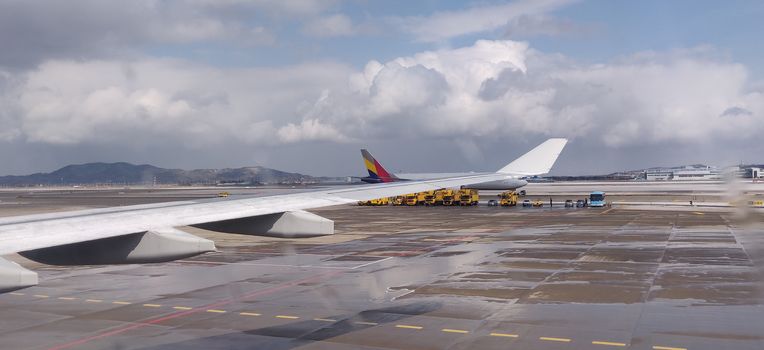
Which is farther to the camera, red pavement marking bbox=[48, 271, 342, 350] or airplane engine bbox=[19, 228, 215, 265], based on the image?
red pavement marking bbox=[48, 271, 342, 350]

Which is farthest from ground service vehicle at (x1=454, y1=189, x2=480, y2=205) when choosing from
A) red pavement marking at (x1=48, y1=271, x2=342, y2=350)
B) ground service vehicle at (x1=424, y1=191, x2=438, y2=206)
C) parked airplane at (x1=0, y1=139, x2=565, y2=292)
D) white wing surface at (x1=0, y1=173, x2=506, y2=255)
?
parked airplane at (x1=0, y1=139, x2=565, y2=292)

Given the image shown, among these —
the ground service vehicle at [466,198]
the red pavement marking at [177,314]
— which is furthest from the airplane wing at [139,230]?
the ground service vehicle at [466,198]

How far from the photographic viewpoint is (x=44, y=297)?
20.0m

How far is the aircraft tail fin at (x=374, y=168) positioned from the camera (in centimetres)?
8200

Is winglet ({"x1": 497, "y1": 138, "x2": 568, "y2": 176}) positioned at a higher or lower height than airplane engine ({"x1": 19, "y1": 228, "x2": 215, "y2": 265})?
higher

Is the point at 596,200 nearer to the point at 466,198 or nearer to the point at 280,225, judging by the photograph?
the point at 466,198

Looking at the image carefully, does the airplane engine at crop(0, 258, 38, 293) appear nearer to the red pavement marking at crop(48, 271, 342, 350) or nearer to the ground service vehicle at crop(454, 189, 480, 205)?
the red pavement marking at crop(48, 271, 342, 350)

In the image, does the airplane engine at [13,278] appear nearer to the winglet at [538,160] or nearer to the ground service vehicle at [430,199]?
the winglet at [538,160]

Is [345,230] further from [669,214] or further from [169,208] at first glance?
[169,208]

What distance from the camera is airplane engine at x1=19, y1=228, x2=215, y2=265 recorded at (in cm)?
783

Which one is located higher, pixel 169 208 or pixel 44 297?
pixel 169 208

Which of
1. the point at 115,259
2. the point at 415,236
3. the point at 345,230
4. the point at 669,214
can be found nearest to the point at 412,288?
the point at 115,259

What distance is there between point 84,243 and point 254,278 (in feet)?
52.2

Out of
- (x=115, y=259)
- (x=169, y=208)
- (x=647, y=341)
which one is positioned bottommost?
(x=647, y=341)
